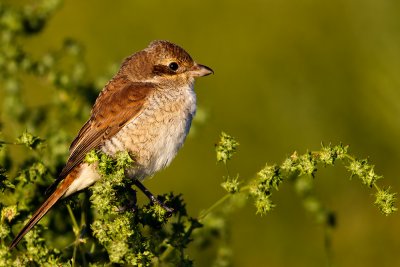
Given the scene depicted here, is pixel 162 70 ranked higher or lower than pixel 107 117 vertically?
higher

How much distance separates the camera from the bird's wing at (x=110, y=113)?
4051 millimetres

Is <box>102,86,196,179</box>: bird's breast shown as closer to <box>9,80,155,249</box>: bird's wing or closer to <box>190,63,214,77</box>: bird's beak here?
<box>9,80,155,249</box>: bird's wing

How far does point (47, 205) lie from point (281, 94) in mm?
2836

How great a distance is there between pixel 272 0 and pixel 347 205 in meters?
2.71

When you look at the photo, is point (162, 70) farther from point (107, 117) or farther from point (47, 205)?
point (47, 205)

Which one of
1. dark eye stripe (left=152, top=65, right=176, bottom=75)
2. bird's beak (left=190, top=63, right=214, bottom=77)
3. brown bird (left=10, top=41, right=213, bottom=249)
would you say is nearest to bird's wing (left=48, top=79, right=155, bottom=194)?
brown bird (left=10, top=41, right=213, bottom=249)

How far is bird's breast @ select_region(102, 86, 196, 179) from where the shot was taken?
159 inches

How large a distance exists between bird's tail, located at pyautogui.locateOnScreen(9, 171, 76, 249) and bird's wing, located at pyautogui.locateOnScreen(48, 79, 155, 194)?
0.42ft

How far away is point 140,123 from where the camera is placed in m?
4.10

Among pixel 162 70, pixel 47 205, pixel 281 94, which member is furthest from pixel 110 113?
pixel 281 94

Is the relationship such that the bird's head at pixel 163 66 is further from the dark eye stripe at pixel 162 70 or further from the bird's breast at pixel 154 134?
the bird's breast at pixel 154 134

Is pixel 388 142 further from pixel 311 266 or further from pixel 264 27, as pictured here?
pixel 264 27

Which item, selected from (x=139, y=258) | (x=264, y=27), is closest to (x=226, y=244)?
(x=139, y=258)

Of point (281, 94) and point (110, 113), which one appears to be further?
point (281, 94)
